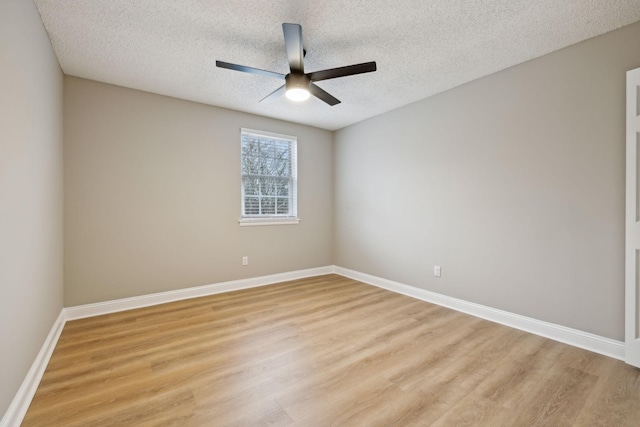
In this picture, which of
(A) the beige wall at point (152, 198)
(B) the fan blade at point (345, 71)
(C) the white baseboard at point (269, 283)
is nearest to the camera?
(C) the white baseboard at point (269, 283)

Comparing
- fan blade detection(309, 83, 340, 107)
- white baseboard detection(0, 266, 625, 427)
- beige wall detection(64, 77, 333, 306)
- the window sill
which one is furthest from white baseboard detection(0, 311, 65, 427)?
fan blade detection(309, 83, 340, 107)

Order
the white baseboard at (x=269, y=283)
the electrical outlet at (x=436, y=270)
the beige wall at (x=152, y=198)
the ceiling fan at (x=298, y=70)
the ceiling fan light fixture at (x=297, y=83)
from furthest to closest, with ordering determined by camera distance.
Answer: the electrical outlet at (x=436, y=270) → the beige wall at (x=152, y=198) → the ceiling fan light fixture at (x=297, y=83) → the ceiling fan at (x=298, y=70) → the white baseboard at (x=269, y=283)

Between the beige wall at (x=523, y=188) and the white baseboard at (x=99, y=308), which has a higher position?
the beige wall at (x=523, y=188)

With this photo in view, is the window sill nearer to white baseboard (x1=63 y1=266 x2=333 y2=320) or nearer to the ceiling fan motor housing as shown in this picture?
white baseboard (x1=63 y1=266 x2=333 y2=320)

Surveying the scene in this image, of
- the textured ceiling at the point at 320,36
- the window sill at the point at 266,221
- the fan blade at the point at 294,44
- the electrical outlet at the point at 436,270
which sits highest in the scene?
the textured ceiling at the point at 320,36

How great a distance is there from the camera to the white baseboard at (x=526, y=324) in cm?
225

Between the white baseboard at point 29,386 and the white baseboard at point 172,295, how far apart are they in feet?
1.91

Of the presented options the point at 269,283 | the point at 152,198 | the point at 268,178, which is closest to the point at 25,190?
the point at 152,198

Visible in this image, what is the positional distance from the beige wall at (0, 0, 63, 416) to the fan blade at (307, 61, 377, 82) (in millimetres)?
1835

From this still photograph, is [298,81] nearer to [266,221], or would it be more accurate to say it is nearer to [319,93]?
[319,93]

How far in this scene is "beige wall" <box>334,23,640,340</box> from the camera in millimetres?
2275

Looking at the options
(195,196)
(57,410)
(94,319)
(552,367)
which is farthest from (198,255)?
(552,367)

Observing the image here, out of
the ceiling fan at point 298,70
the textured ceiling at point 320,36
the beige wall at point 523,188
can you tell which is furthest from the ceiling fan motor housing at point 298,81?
the beige wall at point 523,188

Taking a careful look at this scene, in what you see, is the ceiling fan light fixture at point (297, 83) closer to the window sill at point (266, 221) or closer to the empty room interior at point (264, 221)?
the empty room interior at point (264, 221)
